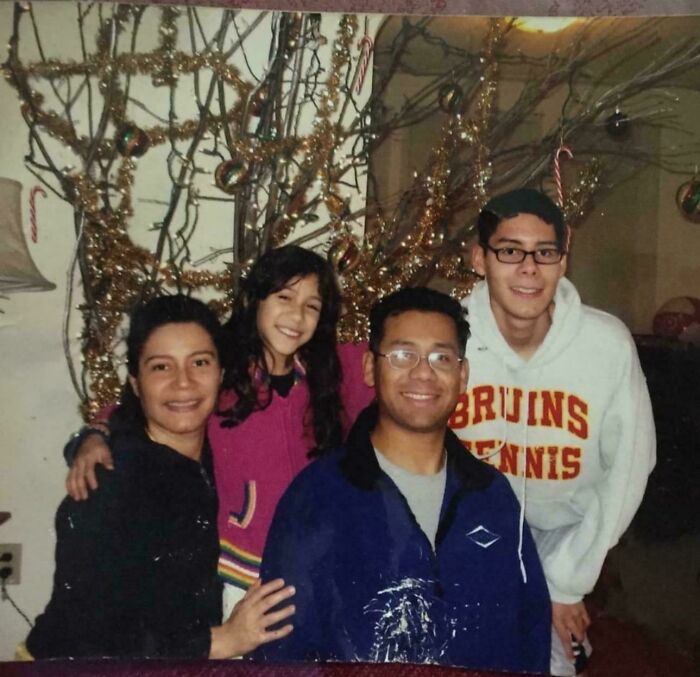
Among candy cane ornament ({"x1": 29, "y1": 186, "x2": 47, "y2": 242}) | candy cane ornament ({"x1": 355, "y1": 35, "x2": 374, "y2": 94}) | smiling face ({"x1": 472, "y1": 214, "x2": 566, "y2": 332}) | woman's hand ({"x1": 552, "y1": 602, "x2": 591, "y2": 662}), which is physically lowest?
woman's hand ({"x1": 552, "y1": 602, "x2": 591, "y2": 662})

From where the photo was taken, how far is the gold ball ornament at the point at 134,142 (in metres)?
1.00

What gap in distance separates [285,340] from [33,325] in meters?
0.35

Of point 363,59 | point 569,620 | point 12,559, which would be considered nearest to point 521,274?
point 363,59

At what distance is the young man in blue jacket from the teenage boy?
30 millimetres

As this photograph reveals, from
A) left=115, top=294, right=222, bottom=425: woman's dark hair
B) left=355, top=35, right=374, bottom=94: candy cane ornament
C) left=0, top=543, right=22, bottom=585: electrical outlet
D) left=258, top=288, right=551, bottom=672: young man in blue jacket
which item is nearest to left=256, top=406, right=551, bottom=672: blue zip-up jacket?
left=258, top=288, right=551, bottom=672: young man in blue jacket

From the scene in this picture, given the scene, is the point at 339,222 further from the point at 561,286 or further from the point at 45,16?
the point at 45,16

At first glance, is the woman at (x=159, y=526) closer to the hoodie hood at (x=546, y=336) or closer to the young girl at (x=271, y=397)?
the young girl at (x=271, y=397)

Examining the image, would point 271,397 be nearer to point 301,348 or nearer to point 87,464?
point 301,348

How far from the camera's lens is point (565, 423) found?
978 mm

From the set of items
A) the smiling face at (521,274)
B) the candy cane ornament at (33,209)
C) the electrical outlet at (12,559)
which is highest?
the candy cane ornament at (33,209)

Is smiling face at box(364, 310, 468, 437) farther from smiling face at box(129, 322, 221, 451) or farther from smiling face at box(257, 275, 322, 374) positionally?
smiling face at box(129, 322, 221, 451)

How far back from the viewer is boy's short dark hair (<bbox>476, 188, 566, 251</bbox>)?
0.98 m

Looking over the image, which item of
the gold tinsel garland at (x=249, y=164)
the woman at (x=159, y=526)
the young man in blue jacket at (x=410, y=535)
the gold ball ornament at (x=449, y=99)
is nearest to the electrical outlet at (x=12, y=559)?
the woman at (x=159, y=526)

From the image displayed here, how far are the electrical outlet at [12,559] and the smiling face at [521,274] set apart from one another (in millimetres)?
726
